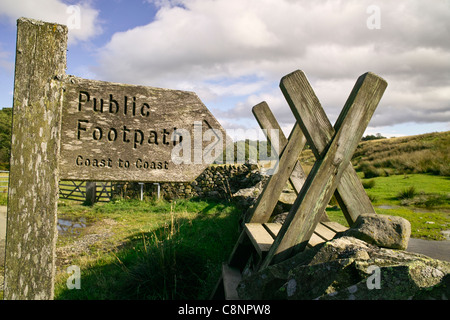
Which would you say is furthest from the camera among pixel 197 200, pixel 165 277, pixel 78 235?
pixel 197 200

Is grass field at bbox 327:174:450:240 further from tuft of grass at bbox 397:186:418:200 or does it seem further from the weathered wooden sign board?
the weathered wooden sign board

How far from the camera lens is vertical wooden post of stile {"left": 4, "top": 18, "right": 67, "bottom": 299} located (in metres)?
1.74

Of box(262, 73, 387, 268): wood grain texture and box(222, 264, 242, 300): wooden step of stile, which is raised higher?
box(262, 73, 387, 268): wood grain texture

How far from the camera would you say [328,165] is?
2176 mm

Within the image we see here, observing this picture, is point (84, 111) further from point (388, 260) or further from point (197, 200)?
point (197, 200)

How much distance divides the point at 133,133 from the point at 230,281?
185 cm

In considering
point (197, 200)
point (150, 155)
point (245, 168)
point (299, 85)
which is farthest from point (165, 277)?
point (245, 168)

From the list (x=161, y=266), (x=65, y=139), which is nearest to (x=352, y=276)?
(x=65, y=139)

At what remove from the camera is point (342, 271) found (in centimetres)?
179

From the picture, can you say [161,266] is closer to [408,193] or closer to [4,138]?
[408,193]

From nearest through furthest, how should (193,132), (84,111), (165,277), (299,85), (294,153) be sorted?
(84,111)
(193,132)
(299,85)
(165,277)
(294,153)

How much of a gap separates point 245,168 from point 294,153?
9.43 m

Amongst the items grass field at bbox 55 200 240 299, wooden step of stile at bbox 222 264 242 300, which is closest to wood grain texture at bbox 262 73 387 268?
wooden step of stile at bbox 222 264 242 300

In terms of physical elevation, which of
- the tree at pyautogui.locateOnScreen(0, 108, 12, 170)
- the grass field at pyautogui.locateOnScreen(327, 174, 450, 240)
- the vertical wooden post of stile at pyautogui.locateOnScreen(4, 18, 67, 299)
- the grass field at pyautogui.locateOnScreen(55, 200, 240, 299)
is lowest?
the grass field at pyautogui.locateOnScreen(55, 200, 240, 299)
